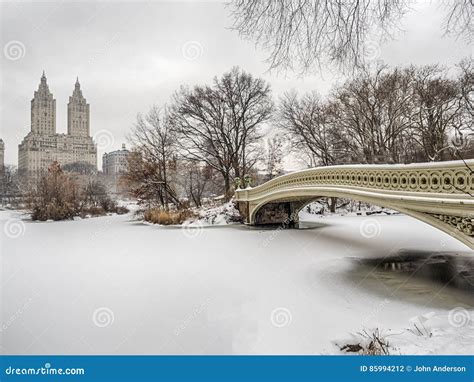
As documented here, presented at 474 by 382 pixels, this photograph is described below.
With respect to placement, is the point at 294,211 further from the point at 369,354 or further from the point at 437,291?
the point at 369,354

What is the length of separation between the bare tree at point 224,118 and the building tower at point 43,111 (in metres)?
11.2

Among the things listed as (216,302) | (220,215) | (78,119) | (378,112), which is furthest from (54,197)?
(378,112)

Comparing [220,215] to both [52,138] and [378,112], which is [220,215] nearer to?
[52,138]

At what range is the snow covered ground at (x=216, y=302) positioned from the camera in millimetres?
2738

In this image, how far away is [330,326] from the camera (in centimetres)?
303

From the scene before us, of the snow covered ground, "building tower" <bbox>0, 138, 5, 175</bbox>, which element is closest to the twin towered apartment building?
"building tower" <bbox>0, 138, 5, 175</bbox>

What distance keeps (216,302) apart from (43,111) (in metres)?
5.35

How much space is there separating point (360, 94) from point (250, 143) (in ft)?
22.9

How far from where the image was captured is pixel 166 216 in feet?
43.1

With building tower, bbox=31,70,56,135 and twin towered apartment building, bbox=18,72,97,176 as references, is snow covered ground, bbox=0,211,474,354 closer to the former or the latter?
twin towered apartment building, bbox=18,72,97,176

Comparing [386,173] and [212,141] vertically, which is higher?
[212,141]

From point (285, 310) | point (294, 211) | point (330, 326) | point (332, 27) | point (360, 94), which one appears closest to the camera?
point (332, 27)

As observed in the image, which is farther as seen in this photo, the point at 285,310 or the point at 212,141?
the point at 212,141

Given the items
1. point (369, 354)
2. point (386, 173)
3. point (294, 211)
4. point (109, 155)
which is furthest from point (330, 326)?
point (109, 155)
